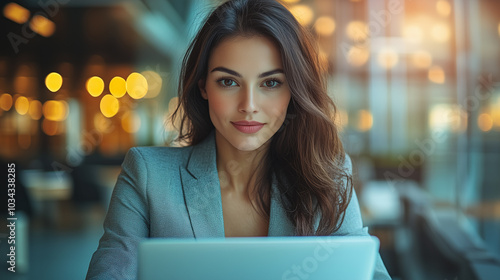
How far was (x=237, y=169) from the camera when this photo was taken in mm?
1649

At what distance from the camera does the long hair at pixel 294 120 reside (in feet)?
4.83

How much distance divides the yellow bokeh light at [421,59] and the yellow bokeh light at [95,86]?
597cm

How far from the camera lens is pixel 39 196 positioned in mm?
7227

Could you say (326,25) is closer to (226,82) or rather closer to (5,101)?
(5,101)

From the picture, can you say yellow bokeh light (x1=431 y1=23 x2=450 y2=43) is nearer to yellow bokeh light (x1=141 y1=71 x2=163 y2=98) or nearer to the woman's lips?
yellow bokeh light (x1=141 y1=71 x2=163 y2=98)

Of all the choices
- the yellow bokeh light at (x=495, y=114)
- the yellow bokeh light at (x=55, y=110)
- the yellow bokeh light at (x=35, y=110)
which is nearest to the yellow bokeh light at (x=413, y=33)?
the yellow bokeh light at (x=495, y=114)

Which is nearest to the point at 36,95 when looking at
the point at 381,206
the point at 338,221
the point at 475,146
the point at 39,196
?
the point at 39,196

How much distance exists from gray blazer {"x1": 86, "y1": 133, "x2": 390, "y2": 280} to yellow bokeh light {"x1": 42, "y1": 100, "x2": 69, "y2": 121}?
6921 millimetres

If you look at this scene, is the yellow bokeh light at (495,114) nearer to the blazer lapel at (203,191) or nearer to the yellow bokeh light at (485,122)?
the yellow bokeh light at (485,122)

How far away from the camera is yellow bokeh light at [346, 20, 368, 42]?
24.7ft

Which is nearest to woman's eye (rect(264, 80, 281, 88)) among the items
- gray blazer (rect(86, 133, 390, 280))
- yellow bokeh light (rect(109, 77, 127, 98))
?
gray blazer (rect(86, 133, 390, 280))

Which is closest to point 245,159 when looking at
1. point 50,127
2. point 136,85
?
point 50,127

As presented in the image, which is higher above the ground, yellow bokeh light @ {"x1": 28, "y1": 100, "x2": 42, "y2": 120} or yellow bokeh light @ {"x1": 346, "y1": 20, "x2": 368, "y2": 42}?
yellow bokeh light @ {"x1": 346, "y1": 20, "x2": 368, "y2": 42}

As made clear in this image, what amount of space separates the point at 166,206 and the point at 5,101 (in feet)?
21.7
